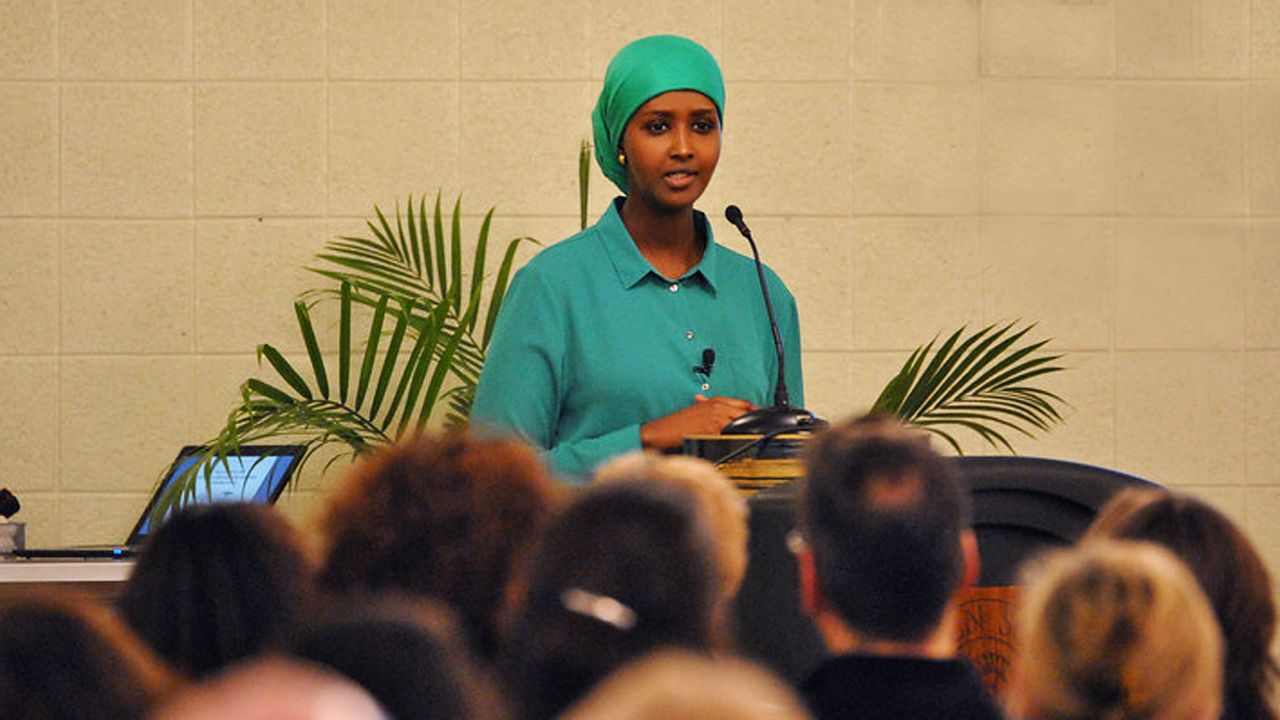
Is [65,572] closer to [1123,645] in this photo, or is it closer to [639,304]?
[639,304]

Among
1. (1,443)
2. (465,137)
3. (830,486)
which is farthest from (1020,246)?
(830,486)

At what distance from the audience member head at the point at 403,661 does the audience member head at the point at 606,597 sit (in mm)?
200

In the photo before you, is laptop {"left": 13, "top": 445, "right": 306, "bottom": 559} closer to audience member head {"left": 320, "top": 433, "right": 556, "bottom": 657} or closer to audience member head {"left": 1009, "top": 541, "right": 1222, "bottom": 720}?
audience member head {"left": 320, "top": 433, "right": 556, "bottom": 657}

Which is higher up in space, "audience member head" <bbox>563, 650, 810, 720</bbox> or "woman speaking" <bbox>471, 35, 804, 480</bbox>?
"woman speaking" <bbox>471, 35, 804, 480</bbox>

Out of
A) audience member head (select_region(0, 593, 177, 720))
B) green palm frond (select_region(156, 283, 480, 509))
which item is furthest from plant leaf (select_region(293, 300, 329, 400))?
audience member head (select_region(0, 593, 177, 720))

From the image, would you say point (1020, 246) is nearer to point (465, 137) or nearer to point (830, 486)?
point (465, 137)

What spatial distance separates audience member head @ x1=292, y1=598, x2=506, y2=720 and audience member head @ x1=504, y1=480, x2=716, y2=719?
0.66 ft

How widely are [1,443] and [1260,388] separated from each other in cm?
321

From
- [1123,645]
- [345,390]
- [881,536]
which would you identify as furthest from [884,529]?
[345,390]

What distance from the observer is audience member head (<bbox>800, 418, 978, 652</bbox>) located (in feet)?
4.75

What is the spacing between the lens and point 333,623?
0.87 metres

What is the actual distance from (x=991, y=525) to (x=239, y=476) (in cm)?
239

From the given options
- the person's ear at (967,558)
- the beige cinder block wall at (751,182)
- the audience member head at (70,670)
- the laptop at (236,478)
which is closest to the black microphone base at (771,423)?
the person's ear at (967,558)

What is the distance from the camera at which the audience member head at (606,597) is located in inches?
42.2
